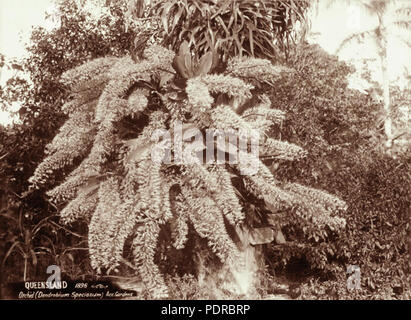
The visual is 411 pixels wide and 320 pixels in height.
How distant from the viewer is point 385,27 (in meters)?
4.94

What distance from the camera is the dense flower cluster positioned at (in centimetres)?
228

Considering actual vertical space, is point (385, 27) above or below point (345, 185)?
above

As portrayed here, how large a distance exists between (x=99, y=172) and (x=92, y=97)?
18.8 inches

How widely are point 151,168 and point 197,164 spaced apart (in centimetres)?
25

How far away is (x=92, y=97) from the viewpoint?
8.85ft

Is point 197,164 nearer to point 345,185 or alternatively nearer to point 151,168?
point 151,168

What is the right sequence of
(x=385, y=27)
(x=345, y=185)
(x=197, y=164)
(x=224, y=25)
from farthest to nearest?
1. (x=385, y=27)
2. (x=345, y=185)
3. (x=224, y=25)
4. (x=197, y=164)

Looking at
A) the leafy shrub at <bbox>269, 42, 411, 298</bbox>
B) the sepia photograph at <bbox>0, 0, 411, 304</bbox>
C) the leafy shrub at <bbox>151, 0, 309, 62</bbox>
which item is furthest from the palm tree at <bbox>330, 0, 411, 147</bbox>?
the leafy shrub at <bbox>151, 0, 309, 62</bbox>

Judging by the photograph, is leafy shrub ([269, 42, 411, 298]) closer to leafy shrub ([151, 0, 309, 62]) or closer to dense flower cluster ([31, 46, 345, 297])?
leafy shrub ([151, 0, 309, 62])

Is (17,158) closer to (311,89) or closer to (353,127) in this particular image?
(311,89)

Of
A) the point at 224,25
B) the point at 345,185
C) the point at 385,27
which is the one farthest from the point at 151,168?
the point at 385,27

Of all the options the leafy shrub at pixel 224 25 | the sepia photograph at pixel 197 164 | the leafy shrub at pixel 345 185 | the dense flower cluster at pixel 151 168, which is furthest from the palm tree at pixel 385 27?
the dense flower cluster at pixel 151 168

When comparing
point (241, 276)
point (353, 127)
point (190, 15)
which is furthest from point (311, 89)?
point (241, 276)

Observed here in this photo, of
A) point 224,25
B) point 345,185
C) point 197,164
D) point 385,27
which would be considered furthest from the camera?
point 385,27
